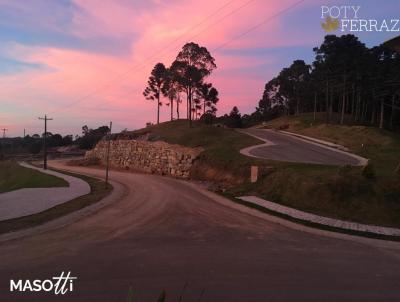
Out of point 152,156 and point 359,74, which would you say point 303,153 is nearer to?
point 152,156

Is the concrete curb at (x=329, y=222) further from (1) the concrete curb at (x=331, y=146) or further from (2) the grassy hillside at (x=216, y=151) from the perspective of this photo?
(1) the concrete curb at (x=331, y=146)

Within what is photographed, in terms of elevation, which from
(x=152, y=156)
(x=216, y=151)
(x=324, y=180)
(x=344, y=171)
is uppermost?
(x=216, y=151)

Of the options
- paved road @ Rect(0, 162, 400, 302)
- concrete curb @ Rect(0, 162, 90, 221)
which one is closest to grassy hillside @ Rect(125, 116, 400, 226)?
paved road @ Rect(0, 162, 400, 302)

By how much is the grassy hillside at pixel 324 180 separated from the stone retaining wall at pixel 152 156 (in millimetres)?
2061

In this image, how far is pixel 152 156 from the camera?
53031 millimetres

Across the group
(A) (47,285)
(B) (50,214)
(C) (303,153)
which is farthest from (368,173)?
(A) (47,285)

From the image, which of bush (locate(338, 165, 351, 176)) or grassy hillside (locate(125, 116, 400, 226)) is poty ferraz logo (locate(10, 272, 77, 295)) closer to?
grassy hillside (locate(125, 116, 400, 226))

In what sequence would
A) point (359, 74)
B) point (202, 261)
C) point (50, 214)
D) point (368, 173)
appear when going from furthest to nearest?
point (359, 74)
point (368, 173)
point (50, 214)
point (202, 261)

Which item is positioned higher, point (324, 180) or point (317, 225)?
point (324, 180)

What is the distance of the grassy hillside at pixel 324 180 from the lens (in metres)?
22.3

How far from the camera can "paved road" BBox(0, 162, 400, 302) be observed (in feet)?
35.6

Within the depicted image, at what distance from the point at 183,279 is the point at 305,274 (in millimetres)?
3612

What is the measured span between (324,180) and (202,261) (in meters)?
13.9

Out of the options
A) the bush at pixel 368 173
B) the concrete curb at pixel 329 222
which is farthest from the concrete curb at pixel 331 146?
the concrete curb at pixel 329 222
